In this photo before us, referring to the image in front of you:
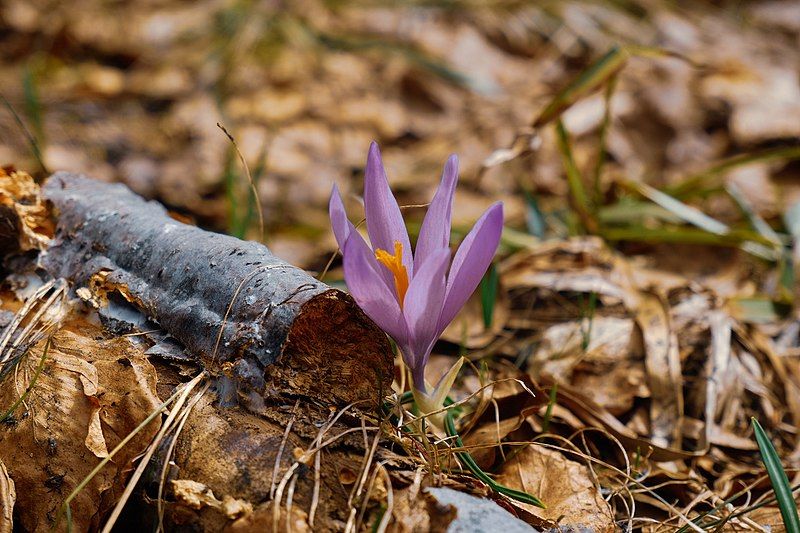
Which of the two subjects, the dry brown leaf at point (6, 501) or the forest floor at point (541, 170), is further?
the forest floor at point (541, 170)

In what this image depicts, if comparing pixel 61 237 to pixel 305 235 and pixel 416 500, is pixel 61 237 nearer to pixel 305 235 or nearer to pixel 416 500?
pixel 416 500

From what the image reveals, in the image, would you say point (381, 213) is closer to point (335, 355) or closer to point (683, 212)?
point (335, 355)

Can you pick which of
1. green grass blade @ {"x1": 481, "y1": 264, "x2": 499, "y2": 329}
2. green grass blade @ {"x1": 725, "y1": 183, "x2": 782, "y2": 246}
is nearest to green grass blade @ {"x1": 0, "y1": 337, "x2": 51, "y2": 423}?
green grass blade @ {"x1": 481, "y1": 264, "x2": 499, "y2": 329}

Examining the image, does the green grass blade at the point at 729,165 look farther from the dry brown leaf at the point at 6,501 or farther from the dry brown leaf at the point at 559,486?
the dry brown leaf at the point at 6,501

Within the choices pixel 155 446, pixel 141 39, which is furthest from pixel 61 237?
pixel 141 39

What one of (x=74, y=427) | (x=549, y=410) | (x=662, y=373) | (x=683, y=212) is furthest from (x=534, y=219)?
(x=74, y=427)

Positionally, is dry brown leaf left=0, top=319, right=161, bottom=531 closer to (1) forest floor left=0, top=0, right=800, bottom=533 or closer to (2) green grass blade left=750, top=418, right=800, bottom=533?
(1) forest floor left=0, top=0, right=800, bottom=533

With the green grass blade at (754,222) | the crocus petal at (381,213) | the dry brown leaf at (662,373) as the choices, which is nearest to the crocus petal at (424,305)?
the crocus petal at (381,213)

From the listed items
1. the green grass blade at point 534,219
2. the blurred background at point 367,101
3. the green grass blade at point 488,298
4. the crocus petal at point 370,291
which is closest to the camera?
the crocus petal at point 370,291
